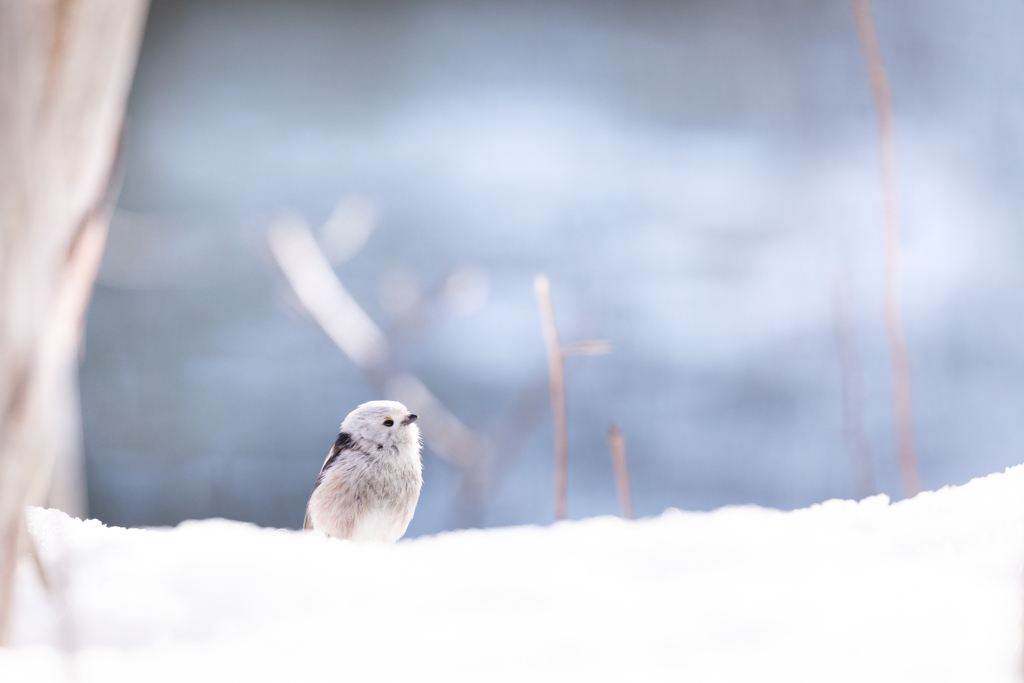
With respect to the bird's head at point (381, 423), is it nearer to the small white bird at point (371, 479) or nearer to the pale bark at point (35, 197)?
the small white bird at point (371, 479)

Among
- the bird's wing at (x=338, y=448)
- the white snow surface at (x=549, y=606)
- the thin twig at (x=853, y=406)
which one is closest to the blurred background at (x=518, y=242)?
the thin twig at (x=853, y=406)

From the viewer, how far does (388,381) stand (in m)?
1.22

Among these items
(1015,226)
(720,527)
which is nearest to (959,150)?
(1015,226)

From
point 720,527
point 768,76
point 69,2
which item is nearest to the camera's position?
point 69,2

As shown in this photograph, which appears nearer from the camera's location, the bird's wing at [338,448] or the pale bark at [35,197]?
the pale bark at [35,197]

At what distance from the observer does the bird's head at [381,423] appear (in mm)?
670

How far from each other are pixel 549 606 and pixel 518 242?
1305 mm

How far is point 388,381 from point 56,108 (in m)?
0.99

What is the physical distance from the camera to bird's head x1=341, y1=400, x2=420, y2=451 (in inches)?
26.4

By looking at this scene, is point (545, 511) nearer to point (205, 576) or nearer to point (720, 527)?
point (720, 527)

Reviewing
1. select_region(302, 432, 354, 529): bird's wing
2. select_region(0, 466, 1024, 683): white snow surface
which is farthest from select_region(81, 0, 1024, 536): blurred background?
select_region(0, 466, 1024, 683): white snow surface

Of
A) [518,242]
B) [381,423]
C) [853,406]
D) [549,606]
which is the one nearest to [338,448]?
[381,423]

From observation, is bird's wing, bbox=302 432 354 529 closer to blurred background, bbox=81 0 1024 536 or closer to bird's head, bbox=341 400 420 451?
bird's head, bbox=341 400 420 451

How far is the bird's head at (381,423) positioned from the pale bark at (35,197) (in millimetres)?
374
